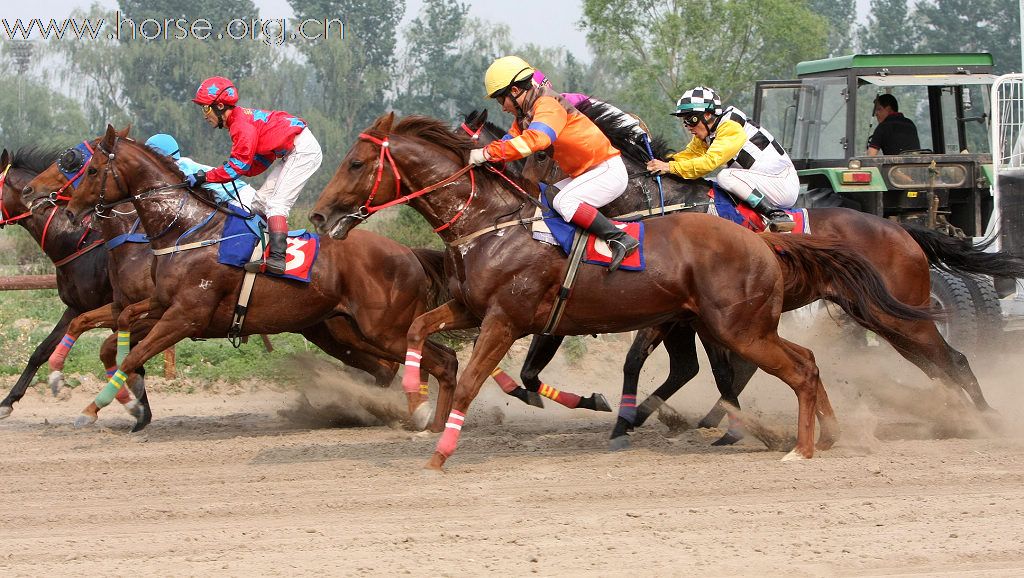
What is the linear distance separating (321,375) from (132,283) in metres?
1.74

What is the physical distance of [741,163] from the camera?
26.1ft

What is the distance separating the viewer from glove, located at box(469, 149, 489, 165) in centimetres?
669

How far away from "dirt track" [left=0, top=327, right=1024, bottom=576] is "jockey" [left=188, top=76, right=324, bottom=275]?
1548 millimetres

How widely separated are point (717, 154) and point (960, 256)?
214 cm

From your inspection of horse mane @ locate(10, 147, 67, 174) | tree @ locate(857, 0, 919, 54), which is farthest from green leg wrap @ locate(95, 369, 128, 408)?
tree @ locate(857, 0, 919, 54)

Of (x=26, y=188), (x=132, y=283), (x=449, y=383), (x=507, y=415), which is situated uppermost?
(x=26, y=188)

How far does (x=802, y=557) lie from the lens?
4668mm

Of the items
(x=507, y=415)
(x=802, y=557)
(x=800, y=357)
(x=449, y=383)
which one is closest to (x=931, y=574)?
(x=802, y=557)

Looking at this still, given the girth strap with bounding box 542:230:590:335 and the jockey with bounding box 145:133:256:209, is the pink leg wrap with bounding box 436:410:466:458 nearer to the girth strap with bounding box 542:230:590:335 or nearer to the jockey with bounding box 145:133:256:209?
the girth strap with bounding box 542:230:590:335

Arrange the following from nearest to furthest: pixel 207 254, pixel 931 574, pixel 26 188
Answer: pixel 931 574, pixel 207 254, pixel 26 188

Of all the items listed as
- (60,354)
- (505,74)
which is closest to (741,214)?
(505,74)

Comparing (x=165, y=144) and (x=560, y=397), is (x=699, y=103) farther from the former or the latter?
(x=165, y=144)

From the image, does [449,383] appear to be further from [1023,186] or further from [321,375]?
[1023,186]

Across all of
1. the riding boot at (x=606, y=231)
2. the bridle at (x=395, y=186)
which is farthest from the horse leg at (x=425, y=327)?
the riding boot at (x=606, y=231)
